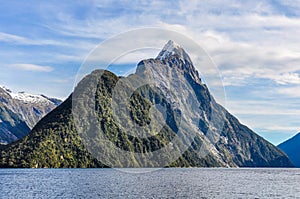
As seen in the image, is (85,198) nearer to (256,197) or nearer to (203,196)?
(203,196)

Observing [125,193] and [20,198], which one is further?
[125,193]

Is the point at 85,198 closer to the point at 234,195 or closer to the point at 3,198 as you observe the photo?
the point at 3,198

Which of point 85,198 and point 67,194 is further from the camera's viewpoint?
point 67,194

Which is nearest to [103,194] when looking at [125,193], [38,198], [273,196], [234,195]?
[125,193]

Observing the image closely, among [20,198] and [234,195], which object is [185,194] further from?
[20,198]

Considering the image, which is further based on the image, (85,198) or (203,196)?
(203,196)

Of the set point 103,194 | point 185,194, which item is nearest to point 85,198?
point 103,194

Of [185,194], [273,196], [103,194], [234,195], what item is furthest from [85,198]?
[273,196]
